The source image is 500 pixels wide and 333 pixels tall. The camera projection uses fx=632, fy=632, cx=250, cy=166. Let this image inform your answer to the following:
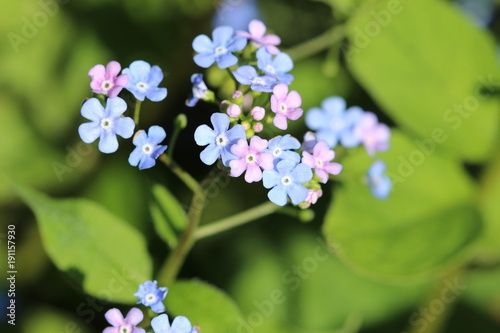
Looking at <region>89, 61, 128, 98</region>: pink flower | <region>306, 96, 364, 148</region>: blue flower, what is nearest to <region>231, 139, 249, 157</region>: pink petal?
<region>89, 61, 128, 98</region>: pink flower

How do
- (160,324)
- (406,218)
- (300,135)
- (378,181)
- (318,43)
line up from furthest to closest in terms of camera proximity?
(300,135) < (318,43) < (406,218) < (378,181) < (160,324)

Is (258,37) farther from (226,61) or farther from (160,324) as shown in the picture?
(160,324)

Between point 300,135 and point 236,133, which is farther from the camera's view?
point 300,135

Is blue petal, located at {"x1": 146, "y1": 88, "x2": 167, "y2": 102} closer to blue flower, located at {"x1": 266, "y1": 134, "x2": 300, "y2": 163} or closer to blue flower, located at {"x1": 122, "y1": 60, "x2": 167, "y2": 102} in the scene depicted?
blue flower, located at {"x1": 122, "y1": 60, "x2": 167, "y2": 102}

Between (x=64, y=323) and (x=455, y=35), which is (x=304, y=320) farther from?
(x=455, y=35)

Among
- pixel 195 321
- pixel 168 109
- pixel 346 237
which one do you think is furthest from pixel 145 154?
pixel 168 109

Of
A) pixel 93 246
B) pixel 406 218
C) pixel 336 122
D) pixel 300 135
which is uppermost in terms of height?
pixel 336 122

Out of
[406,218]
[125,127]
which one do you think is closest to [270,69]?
[125,127]
